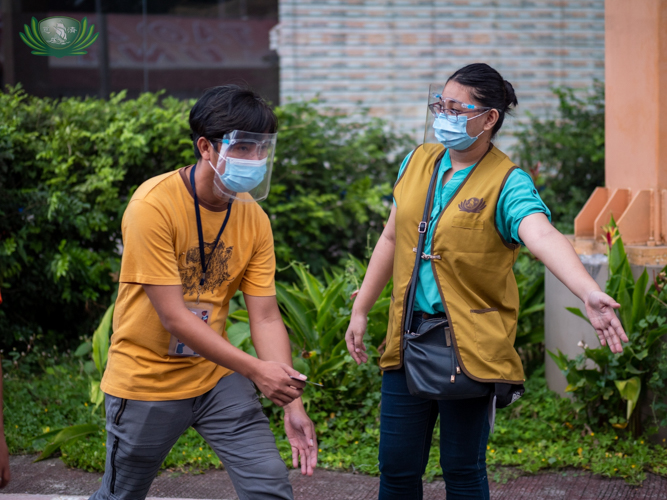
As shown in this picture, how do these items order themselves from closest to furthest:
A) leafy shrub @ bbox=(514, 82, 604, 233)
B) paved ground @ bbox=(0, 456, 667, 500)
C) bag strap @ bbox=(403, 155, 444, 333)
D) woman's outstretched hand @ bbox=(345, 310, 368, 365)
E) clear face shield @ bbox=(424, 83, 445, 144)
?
bag strap @ bbox=(403, 155, 444, 333) < clear face shield @ bbox=(424, 83, 445, 144) < woman's outstretched hand @ bbox=(345, 310, 368, 365) < paved ground @ bbox=(0, 456, 667, 500) < leafy shrub @ bbox=(514, 82, 604, 233)

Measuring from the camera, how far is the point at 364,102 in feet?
25.7

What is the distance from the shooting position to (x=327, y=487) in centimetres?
362

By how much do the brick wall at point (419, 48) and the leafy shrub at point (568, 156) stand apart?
71 centimetres

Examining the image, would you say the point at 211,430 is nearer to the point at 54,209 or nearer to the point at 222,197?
the point at 222,197

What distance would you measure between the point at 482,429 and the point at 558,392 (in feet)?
6.97

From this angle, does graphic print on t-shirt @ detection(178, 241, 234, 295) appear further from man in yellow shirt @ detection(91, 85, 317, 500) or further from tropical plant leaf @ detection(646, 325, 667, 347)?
tropical plant leaf @ detection(646, 325, 667, 347)

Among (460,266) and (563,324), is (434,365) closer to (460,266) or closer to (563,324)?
(460,266)

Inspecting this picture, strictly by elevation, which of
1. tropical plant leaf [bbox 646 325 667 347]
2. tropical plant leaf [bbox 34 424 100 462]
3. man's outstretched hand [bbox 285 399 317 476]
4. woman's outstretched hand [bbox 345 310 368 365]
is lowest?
tropical plant leaf [bbox 34 424 100 462]

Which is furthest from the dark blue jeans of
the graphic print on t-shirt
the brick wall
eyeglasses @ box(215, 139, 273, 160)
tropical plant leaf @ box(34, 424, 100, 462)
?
the brick wall

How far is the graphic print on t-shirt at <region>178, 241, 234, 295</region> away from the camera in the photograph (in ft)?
7.38

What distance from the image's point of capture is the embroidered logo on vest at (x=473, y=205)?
2.31 m

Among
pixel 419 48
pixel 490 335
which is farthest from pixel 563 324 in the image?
pixel 419 48

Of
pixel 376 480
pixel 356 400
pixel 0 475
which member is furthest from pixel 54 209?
pixel 0 475

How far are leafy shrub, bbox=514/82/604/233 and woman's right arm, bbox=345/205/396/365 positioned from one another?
3869mm
